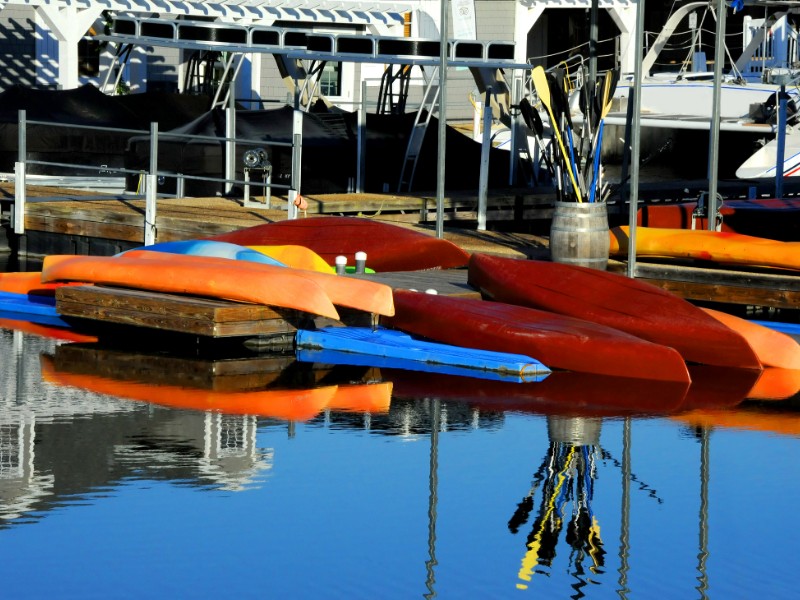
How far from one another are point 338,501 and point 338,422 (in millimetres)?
1862

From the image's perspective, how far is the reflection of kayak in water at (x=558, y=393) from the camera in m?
9.57

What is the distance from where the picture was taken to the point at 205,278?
1166cm

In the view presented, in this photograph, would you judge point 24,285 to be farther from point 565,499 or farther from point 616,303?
point 565,499

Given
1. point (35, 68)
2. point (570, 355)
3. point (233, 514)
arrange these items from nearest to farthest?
point (233, 514), point (570, 355), point (35, 68)

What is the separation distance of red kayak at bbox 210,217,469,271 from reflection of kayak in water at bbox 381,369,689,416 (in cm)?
338

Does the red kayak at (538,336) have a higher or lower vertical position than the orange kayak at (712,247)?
lower

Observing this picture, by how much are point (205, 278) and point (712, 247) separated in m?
4.39

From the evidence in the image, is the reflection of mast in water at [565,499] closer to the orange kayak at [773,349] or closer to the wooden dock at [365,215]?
the orange kayak at [773,349]

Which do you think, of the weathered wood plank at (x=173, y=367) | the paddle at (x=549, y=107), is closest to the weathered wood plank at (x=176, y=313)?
the weathered wood plank at (x=173, y=367)

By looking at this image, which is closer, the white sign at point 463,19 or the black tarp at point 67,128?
the black tarp at point 67,128

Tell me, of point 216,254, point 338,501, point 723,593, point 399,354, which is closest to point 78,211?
point 216,254

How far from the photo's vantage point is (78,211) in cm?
1736

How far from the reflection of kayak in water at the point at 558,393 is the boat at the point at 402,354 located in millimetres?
205

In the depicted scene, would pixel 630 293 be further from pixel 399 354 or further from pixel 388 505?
pixel 388 505
